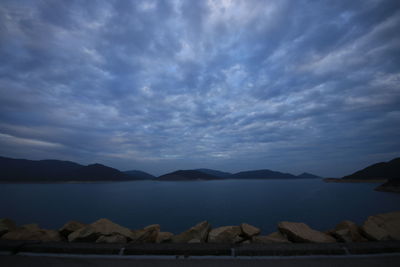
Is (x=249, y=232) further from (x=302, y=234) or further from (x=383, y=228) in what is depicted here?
(x=383, y=228)

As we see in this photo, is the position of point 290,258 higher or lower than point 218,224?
higher

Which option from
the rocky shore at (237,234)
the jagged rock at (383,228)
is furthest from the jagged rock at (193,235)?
the jagged rock at (383,228)

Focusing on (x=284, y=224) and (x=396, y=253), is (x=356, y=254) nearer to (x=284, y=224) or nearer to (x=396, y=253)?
(x=396, y=253)

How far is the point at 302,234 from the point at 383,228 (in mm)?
2896

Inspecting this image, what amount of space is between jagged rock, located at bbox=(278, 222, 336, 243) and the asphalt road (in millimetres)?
1864

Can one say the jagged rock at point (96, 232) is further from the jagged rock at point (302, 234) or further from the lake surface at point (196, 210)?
the lake surface at point (196, 210)

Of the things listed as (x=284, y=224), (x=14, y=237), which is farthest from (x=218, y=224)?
(x=14, y=237)

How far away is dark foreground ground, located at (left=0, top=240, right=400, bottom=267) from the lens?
3.86 metres

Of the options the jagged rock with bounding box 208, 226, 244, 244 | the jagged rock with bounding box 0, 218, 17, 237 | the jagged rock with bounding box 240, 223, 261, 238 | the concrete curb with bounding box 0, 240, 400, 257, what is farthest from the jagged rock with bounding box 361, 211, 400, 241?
the jagged rock with bounding box 0, 218, 17, 237

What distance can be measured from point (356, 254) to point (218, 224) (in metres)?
25.6

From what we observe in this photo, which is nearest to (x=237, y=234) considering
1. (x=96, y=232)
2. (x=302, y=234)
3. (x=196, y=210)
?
(x=302, y=234)

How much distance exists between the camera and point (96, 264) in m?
3.89

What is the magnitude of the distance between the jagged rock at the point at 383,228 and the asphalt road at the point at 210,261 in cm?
234

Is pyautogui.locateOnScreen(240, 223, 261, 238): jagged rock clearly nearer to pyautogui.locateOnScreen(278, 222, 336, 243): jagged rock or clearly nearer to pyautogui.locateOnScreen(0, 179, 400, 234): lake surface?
pyautogui.locateOnScreen(278, 222, 336, 243): jagged rock
